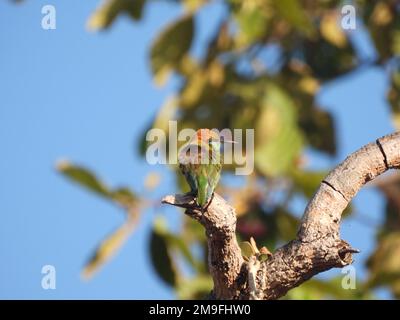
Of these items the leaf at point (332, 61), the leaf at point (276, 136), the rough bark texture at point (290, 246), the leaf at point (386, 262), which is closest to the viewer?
the rough bark texture at point (290, 246)

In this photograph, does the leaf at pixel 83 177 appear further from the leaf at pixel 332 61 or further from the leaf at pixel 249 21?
the leaf at pixel 332 61

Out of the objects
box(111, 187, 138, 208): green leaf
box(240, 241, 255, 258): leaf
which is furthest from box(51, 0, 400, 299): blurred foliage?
box(240, 241, 255, 258): leaf

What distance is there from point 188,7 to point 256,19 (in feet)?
1.77

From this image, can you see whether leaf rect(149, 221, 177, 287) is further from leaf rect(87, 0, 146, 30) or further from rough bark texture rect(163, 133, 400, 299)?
rough bark texture rect(163, 133, 400, 299)

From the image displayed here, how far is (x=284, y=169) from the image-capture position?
234 inches

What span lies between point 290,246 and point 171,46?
3.83 m

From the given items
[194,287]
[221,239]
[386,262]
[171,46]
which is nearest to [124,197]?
[194,287]

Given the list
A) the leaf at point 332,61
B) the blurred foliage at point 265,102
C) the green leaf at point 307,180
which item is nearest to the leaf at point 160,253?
the blurred foliage at point 265,102

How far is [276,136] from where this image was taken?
20.0 ft

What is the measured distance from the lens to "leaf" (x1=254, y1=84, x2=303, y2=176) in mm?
5965

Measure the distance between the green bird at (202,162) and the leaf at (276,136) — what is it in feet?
9.91

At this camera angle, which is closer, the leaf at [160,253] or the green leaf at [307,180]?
the leaf at [160,253]

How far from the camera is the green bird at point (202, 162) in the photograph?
2852 mm
